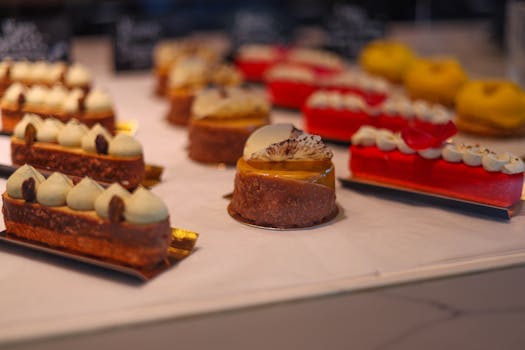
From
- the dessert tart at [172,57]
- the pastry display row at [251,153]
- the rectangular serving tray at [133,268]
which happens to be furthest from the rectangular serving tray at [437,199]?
the dessert tart at [172,57]

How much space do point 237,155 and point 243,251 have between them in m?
0.95

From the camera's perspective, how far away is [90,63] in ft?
17.7

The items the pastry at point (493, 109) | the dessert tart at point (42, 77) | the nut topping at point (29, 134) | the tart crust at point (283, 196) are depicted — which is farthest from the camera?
the dessert tart at point (42, 77)

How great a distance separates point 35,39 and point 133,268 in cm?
265

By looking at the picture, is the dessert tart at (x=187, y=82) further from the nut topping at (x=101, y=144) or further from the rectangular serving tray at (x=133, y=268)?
the rectangular serving tray at (x=133, y=268)

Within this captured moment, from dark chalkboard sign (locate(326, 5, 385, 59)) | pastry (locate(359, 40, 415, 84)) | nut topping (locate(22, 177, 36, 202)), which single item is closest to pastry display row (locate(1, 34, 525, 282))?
nut topping (locate(22, 177, 36, 202))

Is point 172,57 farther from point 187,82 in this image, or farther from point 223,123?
point 223,123

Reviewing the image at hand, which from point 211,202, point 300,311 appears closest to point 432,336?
point 300,311

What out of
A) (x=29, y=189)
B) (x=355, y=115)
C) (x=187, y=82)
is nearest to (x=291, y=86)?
(x=187, y=82)

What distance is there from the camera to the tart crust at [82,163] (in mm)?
2605

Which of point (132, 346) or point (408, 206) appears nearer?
point (132, 346)

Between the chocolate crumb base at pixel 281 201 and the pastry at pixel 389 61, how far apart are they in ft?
8.34

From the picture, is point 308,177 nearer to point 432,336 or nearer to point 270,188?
point 270,188

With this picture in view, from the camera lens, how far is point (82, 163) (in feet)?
8.71
